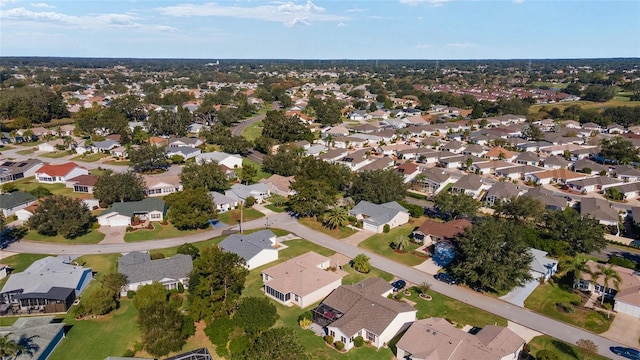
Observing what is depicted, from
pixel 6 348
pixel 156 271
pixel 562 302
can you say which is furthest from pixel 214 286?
pixel 562 302

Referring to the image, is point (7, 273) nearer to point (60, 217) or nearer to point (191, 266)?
point (60, 217)

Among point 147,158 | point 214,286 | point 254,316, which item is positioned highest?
point 147,158

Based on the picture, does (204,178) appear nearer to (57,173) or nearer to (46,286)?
(46,286)

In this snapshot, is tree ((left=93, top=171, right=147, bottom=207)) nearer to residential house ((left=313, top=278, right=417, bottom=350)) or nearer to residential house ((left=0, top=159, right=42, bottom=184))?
residential house ((left=0, top=159, right=42, bottom=184))

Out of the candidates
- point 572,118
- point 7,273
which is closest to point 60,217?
point 7,273

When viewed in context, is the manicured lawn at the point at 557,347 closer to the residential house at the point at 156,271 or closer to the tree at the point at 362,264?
the tree at the point at 362,264
